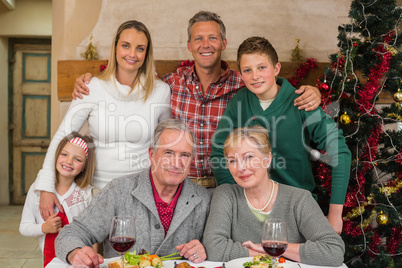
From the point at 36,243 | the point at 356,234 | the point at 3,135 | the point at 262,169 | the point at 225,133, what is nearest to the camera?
the point at 262,169

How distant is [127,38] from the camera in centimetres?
241

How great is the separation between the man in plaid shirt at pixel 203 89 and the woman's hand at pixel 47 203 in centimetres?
60

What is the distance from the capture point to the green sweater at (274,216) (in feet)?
5.28

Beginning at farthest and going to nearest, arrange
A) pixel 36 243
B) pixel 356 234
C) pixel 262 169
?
pixel 36 243
pixel 356 234
pixel 262 169

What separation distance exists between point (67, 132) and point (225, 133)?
0.92 metres

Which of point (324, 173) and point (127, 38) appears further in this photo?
point (324, 173)

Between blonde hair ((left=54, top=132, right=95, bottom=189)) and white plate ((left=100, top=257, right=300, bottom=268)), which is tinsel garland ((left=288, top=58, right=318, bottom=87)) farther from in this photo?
white plate ((left=100, top=257, right=300, bottom=268))

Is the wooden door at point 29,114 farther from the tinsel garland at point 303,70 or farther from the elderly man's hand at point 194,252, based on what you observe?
the elderly man's hand at point 194,252

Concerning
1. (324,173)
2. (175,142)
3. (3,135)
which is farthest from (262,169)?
(3,135)

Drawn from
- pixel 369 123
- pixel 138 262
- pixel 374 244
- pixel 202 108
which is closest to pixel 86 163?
pixel 202 108

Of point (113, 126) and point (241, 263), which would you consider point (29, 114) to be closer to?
point (113, 126)

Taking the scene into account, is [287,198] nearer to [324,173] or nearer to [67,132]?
[324,173]

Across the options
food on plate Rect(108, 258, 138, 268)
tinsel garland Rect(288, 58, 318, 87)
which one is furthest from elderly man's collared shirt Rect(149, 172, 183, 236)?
tinsel garland Rect(288, 58, 318, 87)

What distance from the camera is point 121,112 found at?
2449 millimetres
